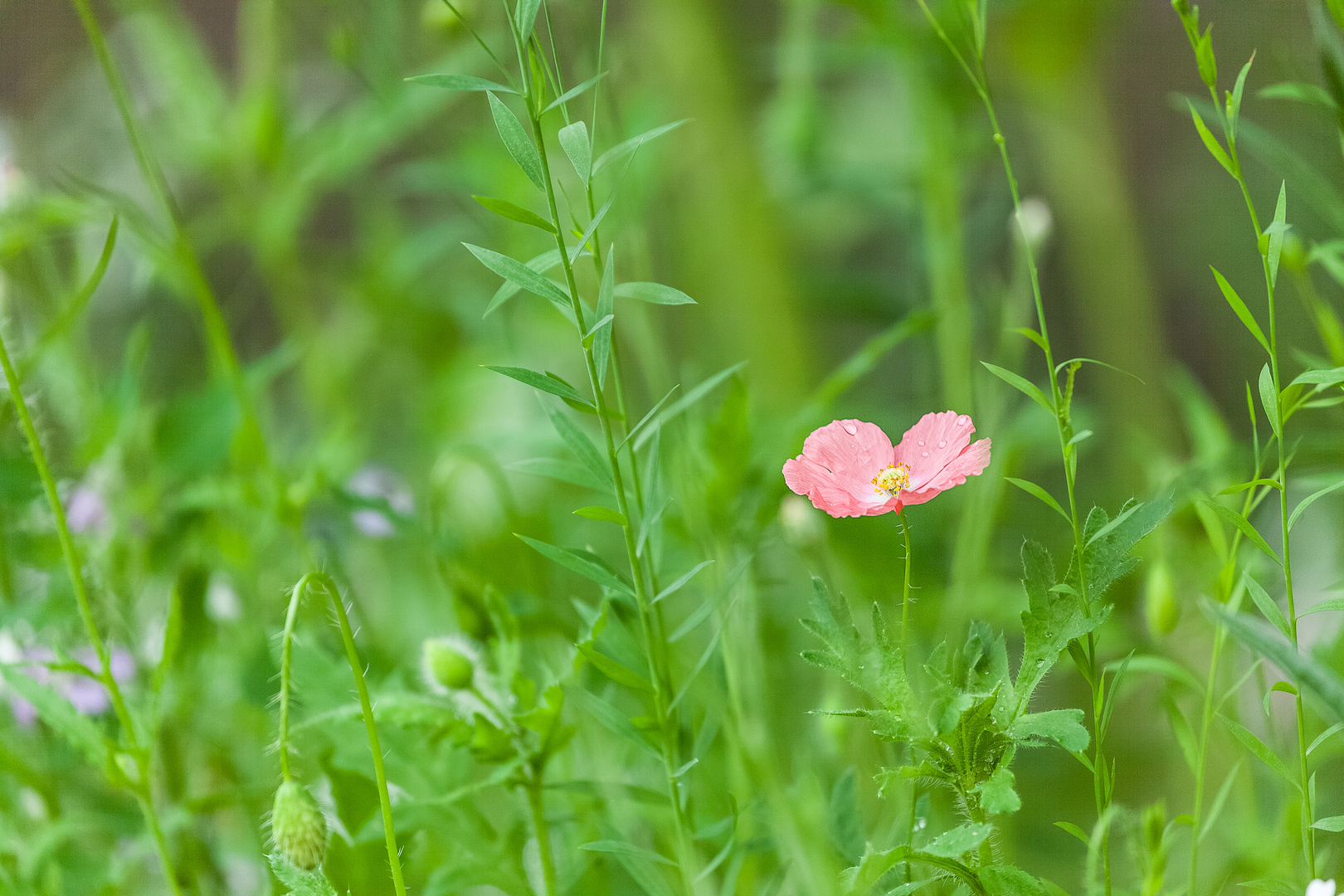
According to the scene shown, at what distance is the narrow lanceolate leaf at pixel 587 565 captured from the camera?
0.74 ft

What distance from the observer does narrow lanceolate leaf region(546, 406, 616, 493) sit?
24cm

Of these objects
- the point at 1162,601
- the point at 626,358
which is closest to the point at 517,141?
the point at 1162,601

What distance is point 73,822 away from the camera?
34 cm

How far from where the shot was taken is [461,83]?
0.22 m

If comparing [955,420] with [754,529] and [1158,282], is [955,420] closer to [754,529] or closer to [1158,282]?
[754,529]

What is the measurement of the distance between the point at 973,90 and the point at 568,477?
1.46ft

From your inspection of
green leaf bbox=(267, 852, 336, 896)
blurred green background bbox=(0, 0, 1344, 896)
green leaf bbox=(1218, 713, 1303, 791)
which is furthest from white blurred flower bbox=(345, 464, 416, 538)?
green leaf bbox=(1218, 713, 1303, 791)

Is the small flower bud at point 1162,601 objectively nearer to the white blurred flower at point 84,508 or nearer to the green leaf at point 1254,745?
the green leaf at point 1254,745

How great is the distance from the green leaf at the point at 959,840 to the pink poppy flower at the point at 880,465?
61 mm

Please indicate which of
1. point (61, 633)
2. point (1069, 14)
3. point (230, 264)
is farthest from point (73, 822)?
point (230, 264)

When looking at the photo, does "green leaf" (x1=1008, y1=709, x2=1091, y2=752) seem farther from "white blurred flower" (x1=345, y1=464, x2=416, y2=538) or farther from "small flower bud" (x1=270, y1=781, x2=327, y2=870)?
"white blurred flower" (x1=345, y1=464, x2=416, y2=538)

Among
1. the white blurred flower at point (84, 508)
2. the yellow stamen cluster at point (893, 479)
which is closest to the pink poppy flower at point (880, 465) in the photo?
the yellow stamen cluster at point (893, 479)

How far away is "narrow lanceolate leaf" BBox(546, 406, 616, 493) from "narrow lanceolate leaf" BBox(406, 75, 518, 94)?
0.07m

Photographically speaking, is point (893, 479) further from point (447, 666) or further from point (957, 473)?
point (447, 666)
